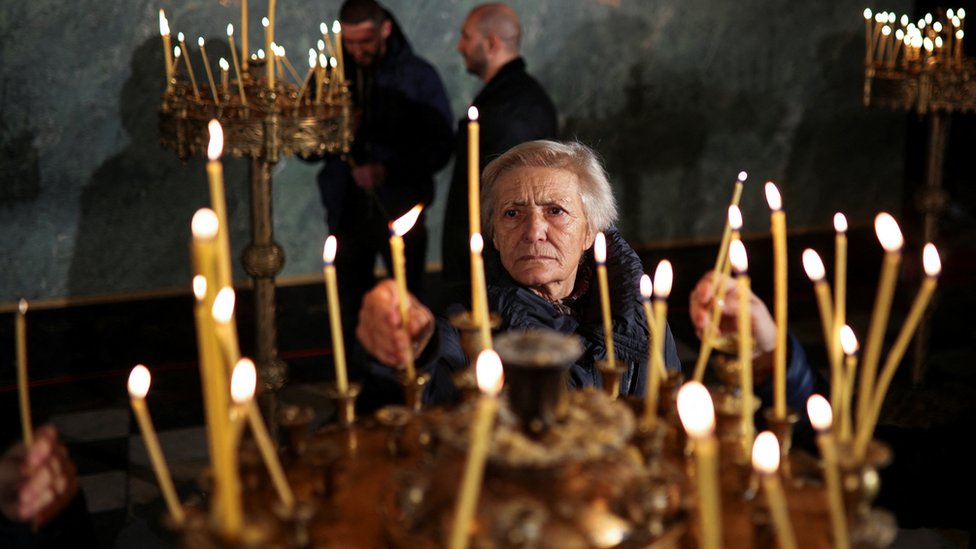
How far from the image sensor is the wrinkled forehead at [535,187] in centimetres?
248

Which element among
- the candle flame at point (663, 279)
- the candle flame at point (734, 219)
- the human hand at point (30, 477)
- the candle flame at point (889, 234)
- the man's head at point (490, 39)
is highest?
the man's head at point (490, 39)

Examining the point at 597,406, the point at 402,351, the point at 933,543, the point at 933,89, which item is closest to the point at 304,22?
the point at 933,89

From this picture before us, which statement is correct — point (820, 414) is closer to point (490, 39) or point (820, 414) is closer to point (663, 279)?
point (663, 279)

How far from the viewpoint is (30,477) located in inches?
51.6

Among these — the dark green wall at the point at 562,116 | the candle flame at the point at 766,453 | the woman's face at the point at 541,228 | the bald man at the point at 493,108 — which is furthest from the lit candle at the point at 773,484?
the dark green wall at the point at 562,116

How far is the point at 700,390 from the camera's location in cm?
115

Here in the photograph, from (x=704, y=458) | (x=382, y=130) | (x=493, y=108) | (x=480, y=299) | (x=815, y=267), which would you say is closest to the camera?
(x=704, y=458)

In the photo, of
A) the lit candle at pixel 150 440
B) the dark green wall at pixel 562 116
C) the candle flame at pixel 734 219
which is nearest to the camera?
the lit candle at pixel 150 440

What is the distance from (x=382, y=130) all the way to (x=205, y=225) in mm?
3891

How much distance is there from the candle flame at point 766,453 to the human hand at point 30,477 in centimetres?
81

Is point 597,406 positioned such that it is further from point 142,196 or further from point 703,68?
point 703,68

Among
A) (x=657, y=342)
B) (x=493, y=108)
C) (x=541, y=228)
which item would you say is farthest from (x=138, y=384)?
(x=493, y=108)

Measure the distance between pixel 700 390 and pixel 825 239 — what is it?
610cm

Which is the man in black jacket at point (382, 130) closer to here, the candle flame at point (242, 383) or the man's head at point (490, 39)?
the man's head at point (490, 39)
